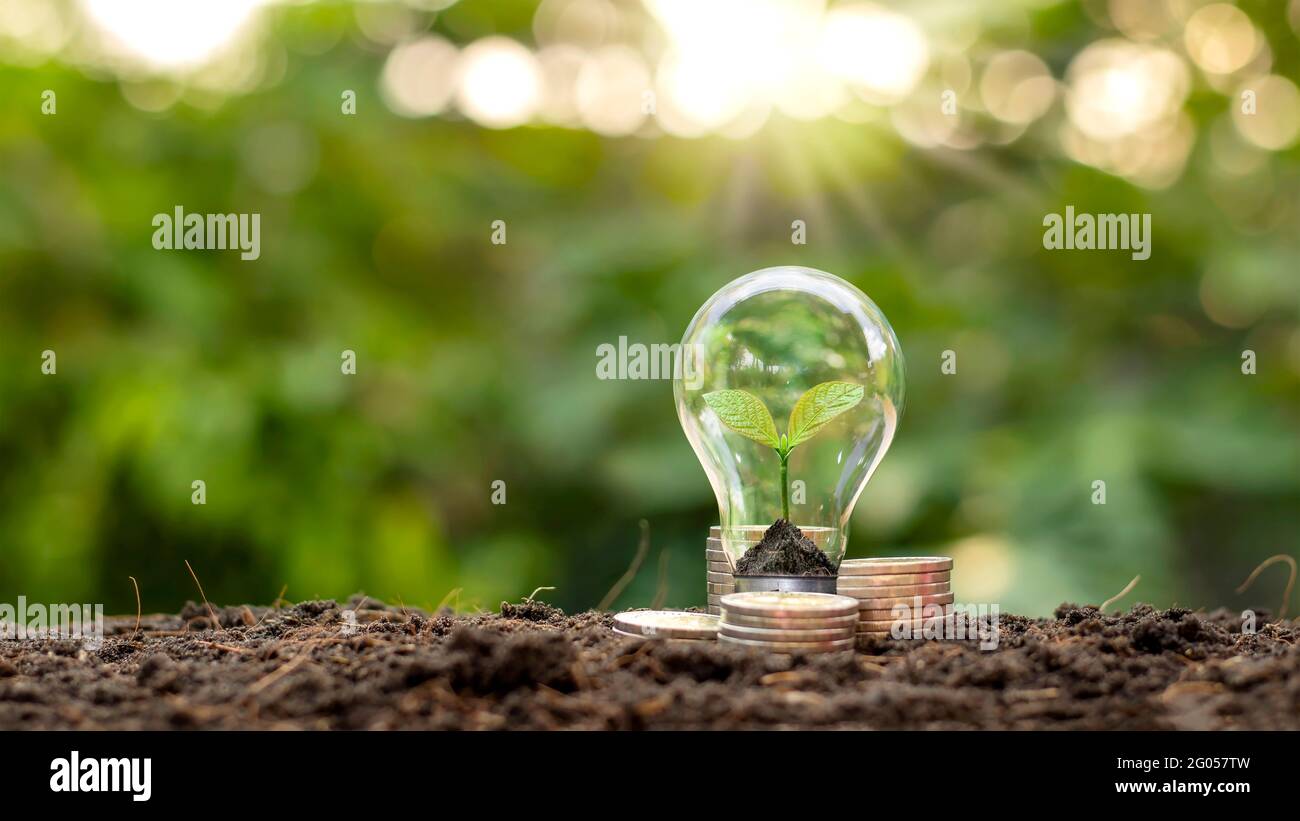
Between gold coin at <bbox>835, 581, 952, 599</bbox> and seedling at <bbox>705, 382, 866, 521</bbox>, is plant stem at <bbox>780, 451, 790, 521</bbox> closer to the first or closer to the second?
seedling at <bbox>705, 382, 866, 521</bbox>

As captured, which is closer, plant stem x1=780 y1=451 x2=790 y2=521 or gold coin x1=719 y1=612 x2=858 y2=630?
gold coin x1=719 y1=612 x2=858 y2=630

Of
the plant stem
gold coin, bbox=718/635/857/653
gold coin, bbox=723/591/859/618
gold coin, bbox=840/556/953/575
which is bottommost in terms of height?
gold coin, bbox=718/635/857/653

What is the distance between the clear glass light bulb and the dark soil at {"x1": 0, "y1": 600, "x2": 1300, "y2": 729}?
0.57 metres

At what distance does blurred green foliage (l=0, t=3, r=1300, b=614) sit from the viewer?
6262 mm

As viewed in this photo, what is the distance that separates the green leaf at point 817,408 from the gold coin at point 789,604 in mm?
467

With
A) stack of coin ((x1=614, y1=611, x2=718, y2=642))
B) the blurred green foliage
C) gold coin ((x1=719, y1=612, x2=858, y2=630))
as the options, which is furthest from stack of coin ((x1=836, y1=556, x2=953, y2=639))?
the blurred green foliage

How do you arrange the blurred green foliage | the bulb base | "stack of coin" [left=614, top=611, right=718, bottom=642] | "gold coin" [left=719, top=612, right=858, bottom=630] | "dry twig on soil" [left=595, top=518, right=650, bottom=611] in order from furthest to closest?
1. the blurred green foliage
2. "dry twig on soil" [left=595, top=518, right=650, bottom=611]
3. the bulb base
4. "stack of coin" [left=614, top=611, right=718, bottom=642]
5. "gold coin" [left=719, top=612, right=858, bottom=630]

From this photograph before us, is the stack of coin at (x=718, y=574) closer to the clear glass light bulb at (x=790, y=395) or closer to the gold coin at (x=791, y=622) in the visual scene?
the clear glass light bulb at (x=790, y=395)

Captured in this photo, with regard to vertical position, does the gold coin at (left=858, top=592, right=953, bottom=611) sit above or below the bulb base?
below

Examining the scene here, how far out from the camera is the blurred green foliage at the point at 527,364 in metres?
6.26

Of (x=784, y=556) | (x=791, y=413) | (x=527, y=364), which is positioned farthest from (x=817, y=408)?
(x=527, y=364)

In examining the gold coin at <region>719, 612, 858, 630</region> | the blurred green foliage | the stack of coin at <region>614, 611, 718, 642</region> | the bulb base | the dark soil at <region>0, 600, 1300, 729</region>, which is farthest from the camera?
the blurred green foliage

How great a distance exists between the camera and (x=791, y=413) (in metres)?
2.93
